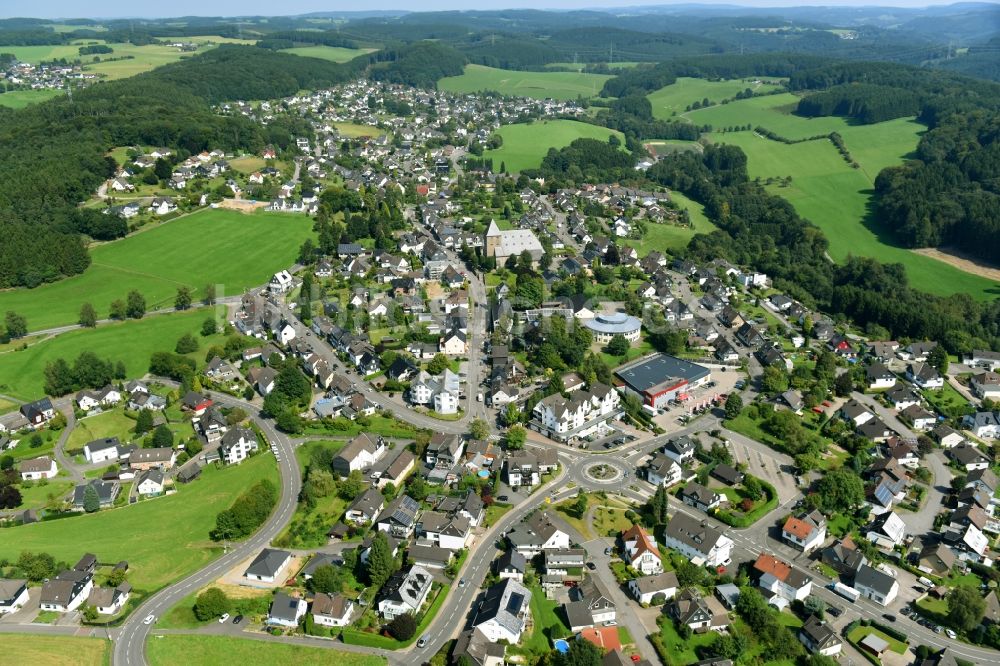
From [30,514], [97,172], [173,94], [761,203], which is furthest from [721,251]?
[173,94]

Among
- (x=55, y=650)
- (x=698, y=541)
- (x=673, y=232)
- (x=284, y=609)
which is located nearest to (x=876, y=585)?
(x=698, y=541)

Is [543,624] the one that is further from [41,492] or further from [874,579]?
[41,492]

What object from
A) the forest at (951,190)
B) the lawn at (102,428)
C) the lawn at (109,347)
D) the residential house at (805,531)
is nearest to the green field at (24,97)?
the lawn at (109,347)

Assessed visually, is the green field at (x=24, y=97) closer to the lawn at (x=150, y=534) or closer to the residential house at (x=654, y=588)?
the lawn at (x=150, y=534)

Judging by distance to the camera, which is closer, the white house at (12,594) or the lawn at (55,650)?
the lawn at (55,650)

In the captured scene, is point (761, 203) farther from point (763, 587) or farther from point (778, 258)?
point (763, 587)

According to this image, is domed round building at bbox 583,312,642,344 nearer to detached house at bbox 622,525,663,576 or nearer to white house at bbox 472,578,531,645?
detached house at bbox 622,525,663,576

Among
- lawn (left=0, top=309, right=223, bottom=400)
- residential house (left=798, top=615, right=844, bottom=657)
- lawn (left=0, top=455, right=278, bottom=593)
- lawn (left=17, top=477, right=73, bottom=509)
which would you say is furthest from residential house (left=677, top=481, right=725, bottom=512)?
lawn (left=0, top=309, right=223, bottom=400)
